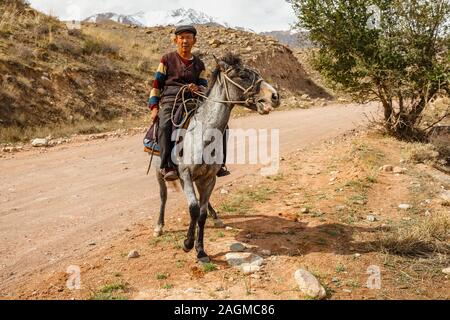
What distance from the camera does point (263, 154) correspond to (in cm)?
1334

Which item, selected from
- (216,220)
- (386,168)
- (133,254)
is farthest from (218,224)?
(386,168)

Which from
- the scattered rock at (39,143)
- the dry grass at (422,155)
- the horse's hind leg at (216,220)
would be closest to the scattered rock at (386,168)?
the dry grass at (422,155)

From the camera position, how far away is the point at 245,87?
5855 mm

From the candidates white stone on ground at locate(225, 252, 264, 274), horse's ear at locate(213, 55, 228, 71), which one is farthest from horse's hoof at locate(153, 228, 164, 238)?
horse's ear at locate(213, 55, 228, 71)

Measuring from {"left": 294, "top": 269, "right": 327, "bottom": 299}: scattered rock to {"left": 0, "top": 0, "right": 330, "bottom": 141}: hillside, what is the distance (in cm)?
1245

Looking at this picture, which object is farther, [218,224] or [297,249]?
[218,224]

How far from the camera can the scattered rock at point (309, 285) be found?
4.87m

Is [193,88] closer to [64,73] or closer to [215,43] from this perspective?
[64,73]

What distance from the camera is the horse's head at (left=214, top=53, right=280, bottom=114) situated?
18.9ft

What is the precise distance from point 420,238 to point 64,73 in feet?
55.8

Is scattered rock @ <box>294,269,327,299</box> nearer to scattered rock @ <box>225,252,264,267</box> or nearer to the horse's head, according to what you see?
scattered rock @ <box>225,252,264,267</box>

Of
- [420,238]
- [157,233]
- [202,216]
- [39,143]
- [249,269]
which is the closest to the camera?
[249,269]

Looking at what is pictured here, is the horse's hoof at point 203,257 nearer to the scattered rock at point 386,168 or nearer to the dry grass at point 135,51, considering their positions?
the scattered rock at point 386,168
